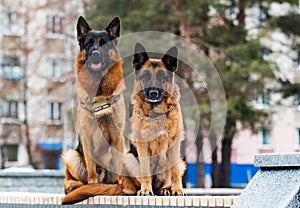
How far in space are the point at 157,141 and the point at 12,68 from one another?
105 feet

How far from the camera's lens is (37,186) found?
15703 mm

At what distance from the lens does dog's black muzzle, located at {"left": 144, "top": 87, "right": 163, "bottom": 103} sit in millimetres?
8070

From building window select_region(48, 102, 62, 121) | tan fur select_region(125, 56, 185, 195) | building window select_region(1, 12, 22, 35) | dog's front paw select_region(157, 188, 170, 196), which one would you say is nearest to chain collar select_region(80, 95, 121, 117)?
tan fur select_region(125, 56, 185, 195)

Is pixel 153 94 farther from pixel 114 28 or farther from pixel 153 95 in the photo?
pixel 114 28

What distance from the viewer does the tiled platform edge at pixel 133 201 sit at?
307 inches

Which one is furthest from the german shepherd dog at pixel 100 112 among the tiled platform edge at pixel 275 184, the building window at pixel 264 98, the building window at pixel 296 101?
the building window at pixel 296 101

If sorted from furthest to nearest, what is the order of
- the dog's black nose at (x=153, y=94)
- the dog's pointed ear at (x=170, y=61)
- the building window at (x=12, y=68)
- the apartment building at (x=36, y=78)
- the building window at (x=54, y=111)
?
the building window at (x=54, y=111) → the building window at (x=12, y=68) → the apartment building at (x=36, y=78) → the dog's pointed ear at (x=170, y=61) → the dog's black nose at (x=153, y=94)

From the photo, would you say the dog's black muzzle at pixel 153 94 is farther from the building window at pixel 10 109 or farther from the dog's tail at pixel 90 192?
the building window at pixel 10 109

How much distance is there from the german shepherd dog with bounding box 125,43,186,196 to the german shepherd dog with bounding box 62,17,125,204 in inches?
12.5

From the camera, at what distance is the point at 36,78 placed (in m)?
39.6

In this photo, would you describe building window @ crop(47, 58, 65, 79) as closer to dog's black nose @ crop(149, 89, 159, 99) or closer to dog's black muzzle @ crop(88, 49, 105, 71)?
dog's black muzzle @ crop(88, 49, 105, 71)

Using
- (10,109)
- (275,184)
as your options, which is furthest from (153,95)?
(10,109)

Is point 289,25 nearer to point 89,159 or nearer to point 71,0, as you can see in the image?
point 71,0

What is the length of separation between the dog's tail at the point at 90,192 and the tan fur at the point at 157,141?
0.87 ft
